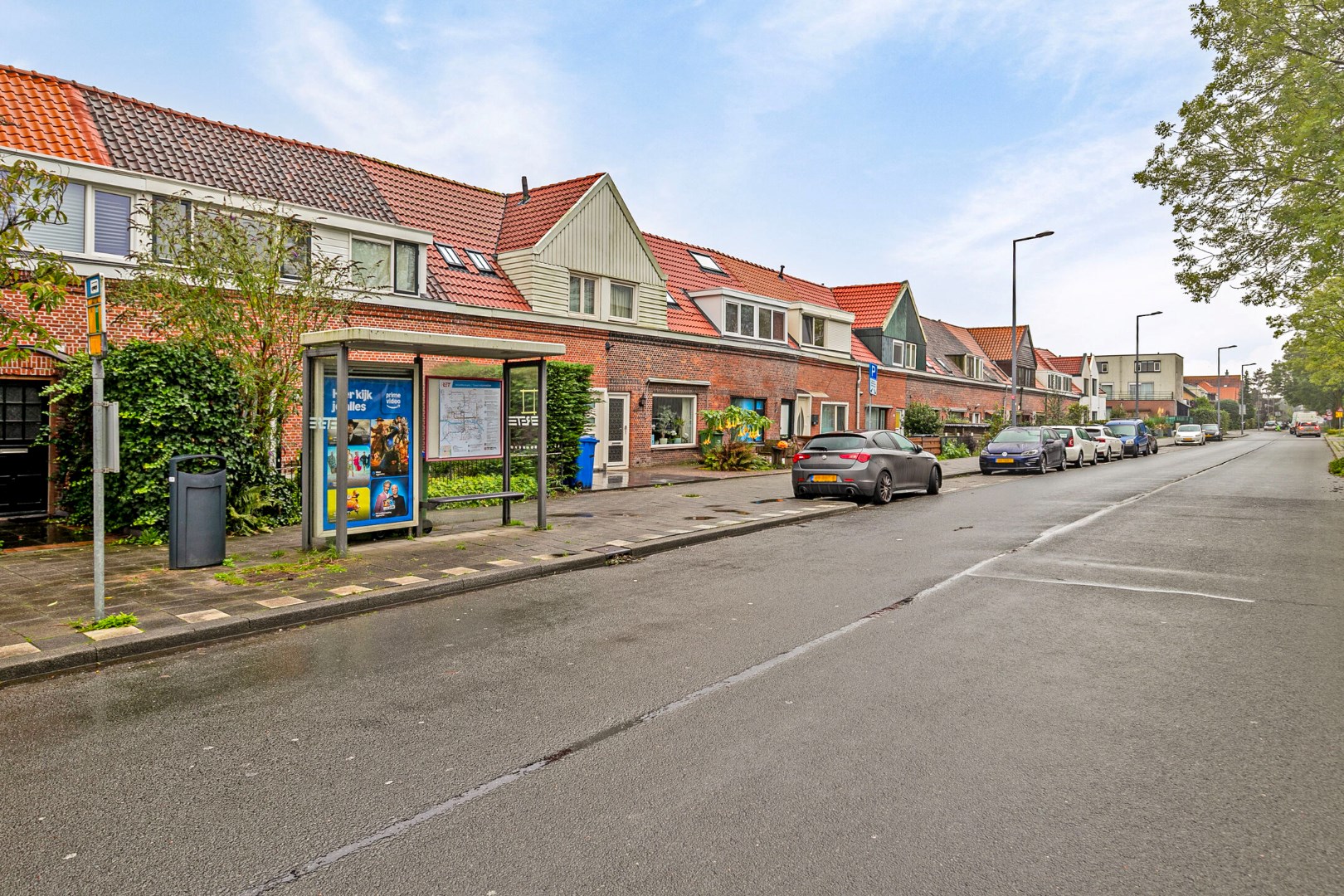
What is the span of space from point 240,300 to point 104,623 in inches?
257

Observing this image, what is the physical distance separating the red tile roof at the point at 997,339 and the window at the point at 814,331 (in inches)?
1048

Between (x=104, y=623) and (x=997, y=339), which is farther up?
(x=997, y=339)

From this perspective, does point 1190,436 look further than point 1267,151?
Yes

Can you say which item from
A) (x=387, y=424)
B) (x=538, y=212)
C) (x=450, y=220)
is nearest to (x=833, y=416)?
(x=538, y=212)

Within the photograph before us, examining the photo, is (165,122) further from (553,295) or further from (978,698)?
(978,698)

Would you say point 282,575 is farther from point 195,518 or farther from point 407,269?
point 407,269

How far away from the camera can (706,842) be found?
3.23m

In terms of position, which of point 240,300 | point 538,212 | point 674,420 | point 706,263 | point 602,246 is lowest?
point 674,420

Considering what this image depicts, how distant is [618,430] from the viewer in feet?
73.6

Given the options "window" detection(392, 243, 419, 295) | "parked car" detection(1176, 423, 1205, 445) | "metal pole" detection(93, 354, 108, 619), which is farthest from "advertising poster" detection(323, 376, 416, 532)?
"parked car" detection(1176, 423, 1205, 445)

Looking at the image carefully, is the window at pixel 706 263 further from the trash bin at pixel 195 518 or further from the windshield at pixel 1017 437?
the trash bin at pixel 195 518

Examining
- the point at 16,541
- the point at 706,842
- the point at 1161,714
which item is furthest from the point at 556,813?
the point at 16,541

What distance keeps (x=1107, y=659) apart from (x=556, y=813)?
166 inches

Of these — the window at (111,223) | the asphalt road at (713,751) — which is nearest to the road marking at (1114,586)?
the asphalt road at (713,751)
